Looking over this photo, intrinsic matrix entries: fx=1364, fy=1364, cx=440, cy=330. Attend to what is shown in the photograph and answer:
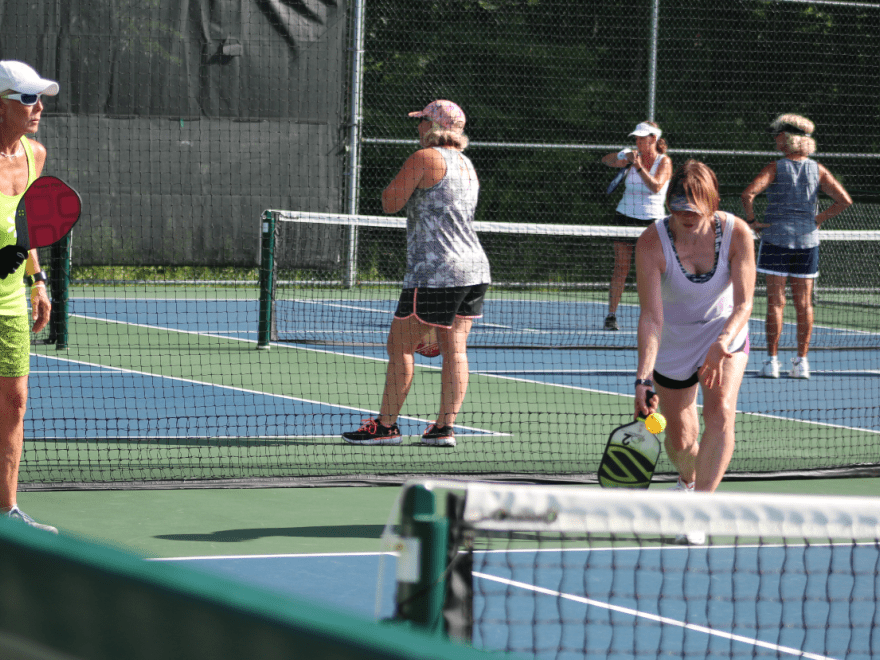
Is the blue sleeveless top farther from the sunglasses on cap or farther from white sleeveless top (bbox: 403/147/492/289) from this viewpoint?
the sunglasses on cap

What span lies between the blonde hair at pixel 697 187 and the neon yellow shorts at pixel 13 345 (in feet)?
7.35

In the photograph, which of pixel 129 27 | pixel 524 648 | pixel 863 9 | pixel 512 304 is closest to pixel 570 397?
pixel 524 648

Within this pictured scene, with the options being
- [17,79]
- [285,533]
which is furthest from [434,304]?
[17,79]

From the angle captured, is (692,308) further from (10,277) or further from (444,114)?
(10,277)

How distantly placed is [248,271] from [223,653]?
46.7 feet

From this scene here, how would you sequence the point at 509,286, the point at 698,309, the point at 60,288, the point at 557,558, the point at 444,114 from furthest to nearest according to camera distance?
the point at 509,286
the point at 60,288
the point at 444,114
the point at 698,309
the point at 557,558

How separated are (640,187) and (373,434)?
6193 millimetres

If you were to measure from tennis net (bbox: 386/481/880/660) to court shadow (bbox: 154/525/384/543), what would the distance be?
54 cm

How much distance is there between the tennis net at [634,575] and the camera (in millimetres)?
A: 2199

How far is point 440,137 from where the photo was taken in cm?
669

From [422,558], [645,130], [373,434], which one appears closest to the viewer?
[422,558]

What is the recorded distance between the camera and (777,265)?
9211mm

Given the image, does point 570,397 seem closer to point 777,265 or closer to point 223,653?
point 777,265

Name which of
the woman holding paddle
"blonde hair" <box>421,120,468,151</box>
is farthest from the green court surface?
"blonde hair" <box>421,120,468,151</box>
